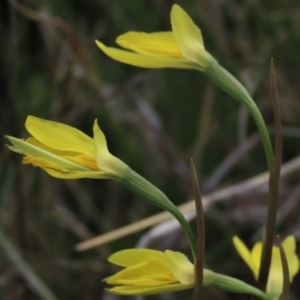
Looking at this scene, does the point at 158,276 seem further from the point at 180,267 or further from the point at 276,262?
Result: the point at 276,262

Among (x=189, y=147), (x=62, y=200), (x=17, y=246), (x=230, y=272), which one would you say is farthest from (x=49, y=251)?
(x=189, y=147)

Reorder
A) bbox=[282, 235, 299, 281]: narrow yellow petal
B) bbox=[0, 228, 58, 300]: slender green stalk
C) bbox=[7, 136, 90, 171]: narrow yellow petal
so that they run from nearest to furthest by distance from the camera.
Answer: bbox=[7, 136, 90, 171]: narrow yellow petal, bbox=[282, 235, 299, 281]: narrow yellow petal, bbox=[0, 228, 58, 300]: slender green stalk

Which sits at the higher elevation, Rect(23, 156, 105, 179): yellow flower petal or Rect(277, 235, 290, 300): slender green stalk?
Rect(23, 156, 105, 179): yellow flower petal

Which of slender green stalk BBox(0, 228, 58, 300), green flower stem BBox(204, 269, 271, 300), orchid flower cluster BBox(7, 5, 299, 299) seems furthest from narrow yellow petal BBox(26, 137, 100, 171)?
slender green stalk BBox(0, 228, 58, 300)

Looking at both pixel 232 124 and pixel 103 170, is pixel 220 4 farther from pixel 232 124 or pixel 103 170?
pixel 103 170

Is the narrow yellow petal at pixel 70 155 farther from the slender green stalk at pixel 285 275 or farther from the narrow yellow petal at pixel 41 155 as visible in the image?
the slender green stalk at pixel 285 275

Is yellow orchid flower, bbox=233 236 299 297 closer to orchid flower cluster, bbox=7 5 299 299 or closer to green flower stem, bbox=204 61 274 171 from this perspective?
orchid flower cluster, bbox=7 5 299 299

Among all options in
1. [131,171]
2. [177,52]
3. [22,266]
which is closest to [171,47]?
[177,52]
